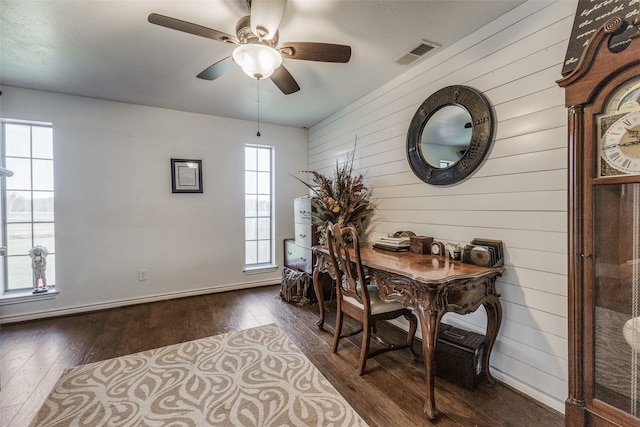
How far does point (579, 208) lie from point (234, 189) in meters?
3.72

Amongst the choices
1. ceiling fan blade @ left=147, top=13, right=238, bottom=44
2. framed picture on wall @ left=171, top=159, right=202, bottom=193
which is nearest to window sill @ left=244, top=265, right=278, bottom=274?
framed picture on wall @ left=171, top=159, right=202, bottom=193

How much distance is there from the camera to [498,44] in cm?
187

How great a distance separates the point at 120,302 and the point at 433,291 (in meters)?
3.68

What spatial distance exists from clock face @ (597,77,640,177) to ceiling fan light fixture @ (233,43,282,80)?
5.38 ft

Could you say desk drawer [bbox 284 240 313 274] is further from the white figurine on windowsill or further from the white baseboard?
the white figurine on windowsill

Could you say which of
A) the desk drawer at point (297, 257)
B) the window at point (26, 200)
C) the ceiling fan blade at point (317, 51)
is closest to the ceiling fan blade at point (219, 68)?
the ceiling fan blade at point (317, 51)


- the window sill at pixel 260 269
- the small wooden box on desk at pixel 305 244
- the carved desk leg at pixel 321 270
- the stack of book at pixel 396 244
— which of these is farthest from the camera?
the window sill at pixel 260 269

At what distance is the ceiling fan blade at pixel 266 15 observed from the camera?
1.36 metres

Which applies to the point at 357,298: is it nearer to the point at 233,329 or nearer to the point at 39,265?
the point at 233,329

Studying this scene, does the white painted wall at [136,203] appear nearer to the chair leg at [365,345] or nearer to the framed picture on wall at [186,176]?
the framed picture on wall at [186,176]

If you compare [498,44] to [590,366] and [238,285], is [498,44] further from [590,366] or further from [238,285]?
[238,285]

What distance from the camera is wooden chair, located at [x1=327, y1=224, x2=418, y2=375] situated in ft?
6.30

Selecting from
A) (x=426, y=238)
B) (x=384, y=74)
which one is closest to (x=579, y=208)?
(x=426, y=238)

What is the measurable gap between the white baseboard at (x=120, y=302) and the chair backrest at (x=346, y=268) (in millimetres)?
2266
